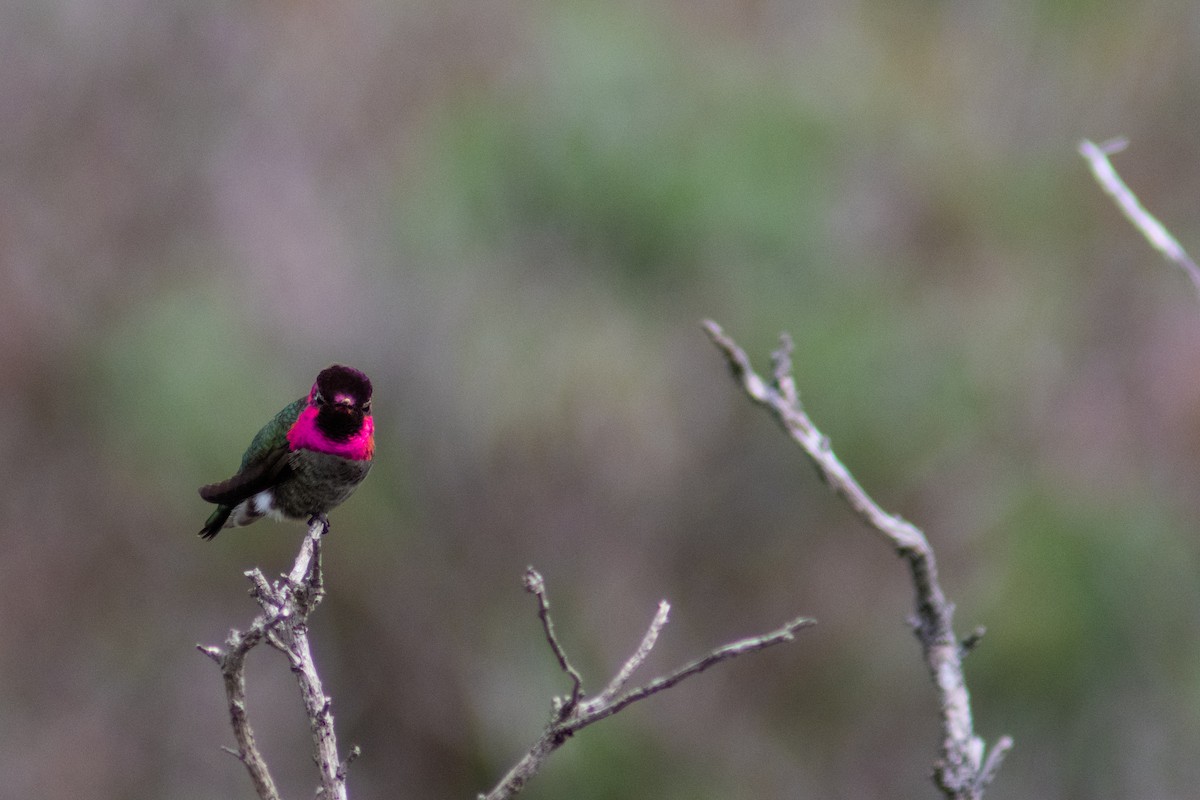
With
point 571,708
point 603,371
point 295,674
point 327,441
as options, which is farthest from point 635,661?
point 603,371

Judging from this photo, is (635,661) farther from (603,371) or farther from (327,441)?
(603,371)

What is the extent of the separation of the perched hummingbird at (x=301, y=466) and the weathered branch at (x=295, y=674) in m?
0.43

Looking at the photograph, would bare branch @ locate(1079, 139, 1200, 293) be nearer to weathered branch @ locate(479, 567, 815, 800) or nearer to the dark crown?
weathered branch @ locate(479, 567, 815, 800)

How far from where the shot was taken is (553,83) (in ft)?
22.3

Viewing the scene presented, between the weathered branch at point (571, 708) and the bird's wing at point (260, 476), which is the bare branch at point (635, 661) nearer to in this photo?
the weathered branch at point (571, 708)

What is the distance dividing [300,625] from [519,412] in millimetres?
4636

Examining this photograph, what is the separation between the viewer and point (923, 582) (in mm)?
2139

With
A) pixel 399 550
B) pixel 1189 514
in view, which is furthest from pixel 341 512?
pixel 1189 514

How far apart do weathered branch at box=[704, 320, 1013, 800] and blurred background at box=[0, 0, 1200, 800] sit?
4244mm

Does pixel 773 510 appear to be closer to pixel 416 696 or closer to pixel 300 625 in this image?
pixel 416 696

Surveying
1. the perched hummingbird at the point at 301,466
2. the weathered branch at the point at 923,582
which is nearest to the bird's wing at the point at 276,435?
the perched hummingbird at the point at 301,466

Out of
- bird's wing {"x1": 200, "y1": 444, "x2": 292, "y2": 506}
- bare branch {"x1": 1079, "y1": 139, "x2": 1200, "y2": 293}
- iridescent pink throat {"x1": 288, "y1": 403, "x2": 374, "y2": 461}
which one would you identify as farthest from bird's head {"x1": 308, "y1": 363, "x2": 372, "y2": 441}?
bare branch {"x1": 1079, "y1": 139, "x2": 1200, "y2": 293}

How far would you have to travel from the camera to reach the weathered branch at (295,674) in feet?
5.77

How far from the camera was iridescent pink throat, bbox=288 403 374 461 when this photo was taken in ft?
7.93
